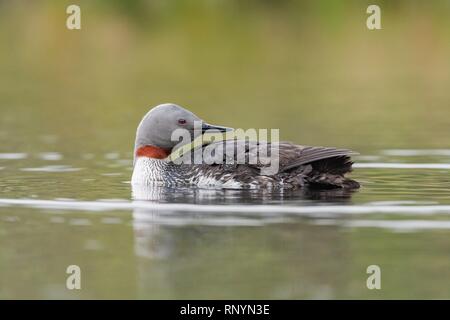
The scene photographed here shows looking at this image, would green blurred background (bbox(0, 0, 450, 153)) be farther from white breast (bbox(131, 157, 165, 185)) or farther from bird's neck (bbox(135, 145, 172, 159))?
white breast (bbox(131, 157, 165, 185))

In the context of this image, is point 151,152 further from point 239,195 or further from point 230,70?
point 230,70

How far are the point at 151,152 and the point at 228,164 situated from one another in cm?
98

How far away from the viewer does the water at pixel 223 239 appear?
6.54 metres

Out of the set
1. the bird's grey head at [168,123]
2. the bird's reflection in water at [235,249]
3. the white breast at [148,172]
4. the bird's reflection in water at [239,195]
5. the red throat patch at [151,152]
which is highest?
the bird's grey head at [168,123]

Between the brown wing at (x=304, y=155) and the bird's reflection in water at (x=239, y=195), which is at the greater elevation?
the brown wing at (x=304, y=155)

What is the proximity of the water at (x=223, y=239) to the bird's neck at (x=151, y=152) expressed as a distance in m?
0.33

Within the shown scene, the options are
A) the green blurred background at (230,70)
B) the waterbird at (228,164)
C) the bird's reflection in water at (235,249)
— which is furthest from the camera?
the green blurred background at (230,70)

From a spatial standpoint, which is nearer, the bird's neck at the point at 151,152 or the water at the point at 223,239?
the water at the point at 223,239

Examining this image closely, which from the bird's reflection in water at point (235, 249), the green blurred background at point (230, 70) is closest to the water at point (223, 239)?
the bird's reflection in water at point (235, 249)

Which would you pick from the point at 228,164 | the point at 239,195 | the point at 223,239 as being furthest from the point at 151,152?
the point at 223,239

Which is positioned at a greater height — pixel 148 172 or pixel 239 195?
pixel 148 172

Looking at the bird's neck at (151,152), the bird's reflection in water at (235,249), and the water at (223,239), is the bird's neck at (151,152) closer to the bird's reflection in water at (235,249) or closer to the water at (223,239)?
the water at (223,239)

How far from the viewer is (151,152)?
34.1ft

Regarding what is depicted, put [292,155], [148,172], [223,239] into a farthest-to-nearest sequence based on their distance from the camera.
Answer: [148,172], [292,155], [223,239]
